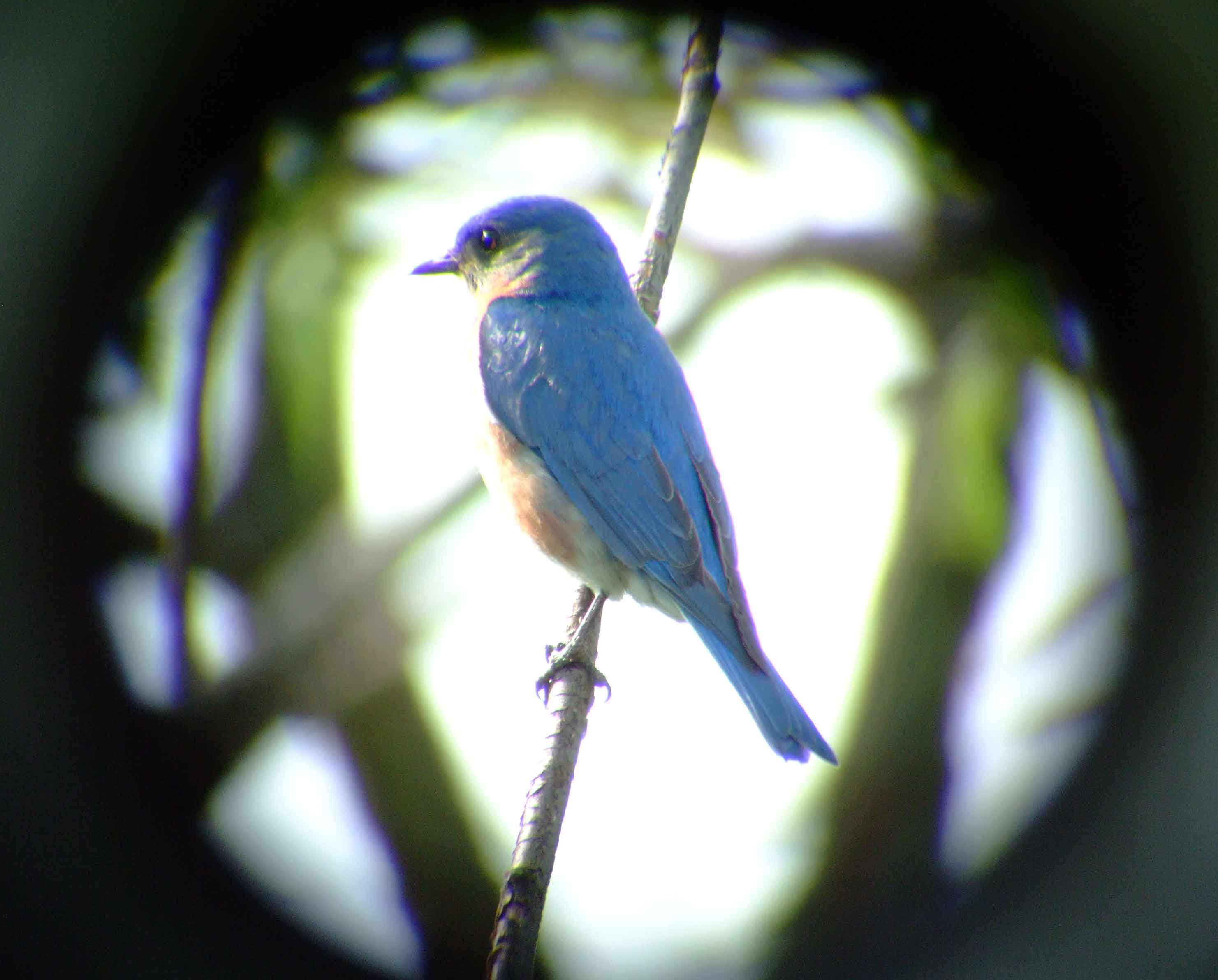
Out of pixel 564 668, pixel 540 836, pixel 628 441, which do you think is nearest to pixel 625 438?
pixel 628 441

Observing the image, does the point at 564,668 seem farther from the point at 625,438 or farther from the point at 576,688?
the point at 625,438

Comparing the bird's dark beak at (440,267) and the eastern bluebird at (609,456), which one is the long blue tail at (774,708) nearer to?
the eastern bluebird at (609,456)

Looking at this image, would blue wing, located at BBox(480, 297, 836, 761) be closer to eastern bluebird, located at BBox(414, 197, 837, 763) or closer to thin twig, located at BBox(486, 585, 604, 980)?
eastern bluebird, located at BBox(414, 197, 837, 763)

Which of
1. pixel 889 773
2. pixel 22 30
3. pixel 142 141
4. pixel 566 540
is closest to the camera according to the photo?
pixel 22 30

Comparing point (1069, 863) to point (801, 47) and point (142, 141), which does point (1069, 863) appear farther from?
point (142, 141)

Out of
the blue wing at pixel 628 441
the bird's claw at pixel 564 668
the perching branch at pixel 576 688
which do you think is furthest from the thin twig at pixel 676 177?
the bird's claw at pixel 564 668

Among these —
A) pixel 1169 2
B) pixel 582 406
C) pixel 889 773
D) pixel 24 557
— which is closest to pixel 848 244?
pixel 1169 2
